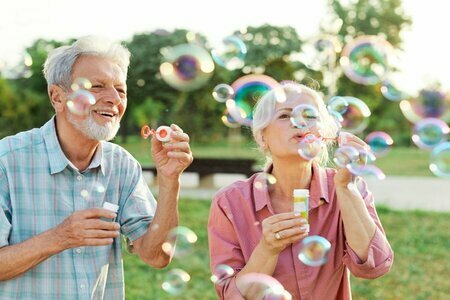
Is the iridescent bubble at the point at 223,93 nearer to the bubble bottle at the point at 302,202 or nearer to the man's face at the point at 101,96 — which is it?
the man's face at the point at 101,96

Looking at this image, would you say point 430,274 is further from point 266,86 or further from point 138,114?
point 138,114

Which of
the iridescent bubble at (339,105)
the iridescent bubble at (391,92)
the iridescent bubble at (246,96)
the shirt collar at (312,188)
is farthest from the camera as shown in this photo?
the iridescent bubble at (391,92)

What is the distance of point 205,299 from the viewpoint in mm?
4656

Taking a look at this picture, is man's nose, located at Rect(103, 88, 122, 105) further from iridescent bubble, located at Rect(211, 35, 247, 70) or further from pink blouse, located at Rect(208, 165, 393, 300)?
iridescent bubble, located at Rect(211, 35, 247, 70)

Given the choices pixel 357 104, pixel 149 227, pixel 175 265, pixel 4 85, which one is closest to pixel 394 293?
pixel 175 265

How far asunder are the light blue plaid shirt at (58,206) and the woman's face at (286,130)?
53 cm

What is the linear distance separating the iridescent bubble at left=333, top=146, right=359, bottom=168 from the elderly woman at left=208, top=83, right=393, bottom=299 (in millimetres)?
22

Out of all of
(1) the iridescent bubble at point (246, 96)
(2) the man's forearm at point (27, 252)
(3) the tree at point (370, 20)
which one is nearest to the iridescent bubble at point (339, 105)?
(1) the iridescent bubble at point (246, 96)

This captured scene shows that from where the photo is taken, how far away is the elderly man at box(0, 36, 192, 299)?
238 centimetres

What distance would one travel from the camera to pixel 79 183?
247cm

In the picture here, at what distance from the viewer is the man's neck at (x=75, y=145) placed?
2.48 meters

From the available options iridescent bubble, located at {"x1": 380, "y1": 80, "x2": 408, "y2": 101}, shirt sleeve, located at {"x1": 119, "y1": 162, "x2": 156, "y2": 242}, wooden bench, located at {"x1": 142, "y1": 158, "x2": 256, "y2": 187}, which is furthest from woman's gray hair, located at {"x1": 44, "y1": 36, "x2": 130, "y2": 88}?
wooden bench, located at {"x1": 142, "y1": 158, "x2": 256, "y2": 187}

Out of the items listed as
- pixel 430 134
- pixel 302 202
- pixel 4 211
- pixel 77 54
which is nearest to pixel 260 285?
pixel 302 202

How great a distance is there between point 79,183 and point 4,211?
0.84ft
